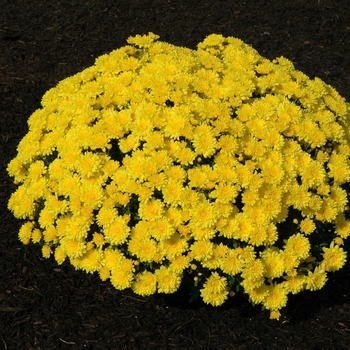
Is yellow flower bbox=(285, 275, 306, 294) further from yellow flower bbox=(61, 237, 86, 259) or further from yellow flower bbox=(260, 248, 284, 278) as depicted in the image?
yellow flower bbox=(61, 237, 86, 259)

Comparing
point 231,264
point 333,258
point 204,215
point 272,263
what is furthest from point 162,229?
point 333,258

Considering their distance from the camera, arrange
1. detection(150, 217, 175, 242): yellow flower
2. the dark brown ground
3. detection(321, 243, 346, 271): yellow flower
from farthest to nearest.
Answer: the dark brown ground
detection(321, 243, 346, 271): yellow flower
detection(150, 217, 175, 242): yellow flower

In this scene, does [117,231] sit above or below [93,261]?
above

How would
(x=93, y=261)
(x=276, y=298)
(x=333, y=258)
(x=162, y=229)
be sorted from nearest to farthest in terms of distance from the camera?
(x=162, y=229), (x=93, y=261), (x=276, y=298), (x=333, y=258)

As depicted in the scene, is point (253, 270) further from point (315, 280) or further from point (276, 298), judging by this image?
point (315, 280)

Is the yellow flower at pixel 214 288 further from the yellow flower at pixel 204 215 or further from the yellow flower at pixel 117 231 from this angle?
the yellow flower at pixel 117 231

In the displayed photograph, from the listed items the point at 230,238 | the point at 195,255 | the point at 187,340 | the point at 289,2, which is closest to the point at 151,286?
the point at 195,255

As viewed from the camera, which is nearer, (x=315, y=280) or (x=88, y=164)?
(x=88, y=164)

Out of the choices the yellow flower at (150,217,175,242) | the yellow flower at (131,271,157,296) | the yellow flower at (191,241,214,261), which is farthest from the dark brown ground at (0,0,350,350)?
the yellow flower at (150,217,175,242)
